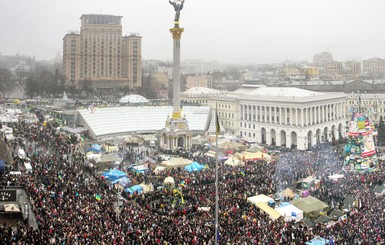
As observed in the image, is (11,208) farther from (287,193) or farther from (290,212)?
(287,193)

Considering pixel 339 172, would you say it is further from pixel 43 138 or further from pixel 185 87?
pixel 185 87

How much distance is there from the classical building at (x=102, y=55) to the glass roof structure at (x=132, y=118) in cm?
5143

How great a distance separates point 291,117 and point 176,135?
1722 cm

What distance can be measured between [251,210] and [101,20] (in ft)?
348

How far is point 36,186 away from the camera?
23781mm

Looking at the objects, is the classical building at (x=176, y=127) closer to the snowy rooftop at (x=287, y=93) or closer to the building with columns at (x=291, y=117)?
the building with columns at (x=291, y=117)

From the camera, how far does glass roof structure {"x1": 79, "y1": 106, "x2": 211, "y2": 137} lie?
57.9m

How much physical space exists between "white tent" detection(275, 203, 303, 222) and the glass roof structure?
120 feet

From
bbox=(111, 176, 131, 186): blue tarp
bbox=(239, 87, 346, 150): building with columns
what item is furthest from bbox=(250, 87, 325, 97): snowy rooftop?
bbox=(111, 176, 131, 186): blue tarp

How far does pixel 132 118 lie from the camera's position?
204ft

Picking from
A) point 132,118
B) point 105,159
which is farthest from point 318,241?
point 132,118

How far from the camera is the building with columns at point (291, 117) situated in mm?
57094

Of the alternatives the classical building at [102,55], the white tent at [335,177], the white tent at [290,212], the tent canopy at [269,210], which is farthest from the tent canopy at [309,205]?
the classical building at [102,55]

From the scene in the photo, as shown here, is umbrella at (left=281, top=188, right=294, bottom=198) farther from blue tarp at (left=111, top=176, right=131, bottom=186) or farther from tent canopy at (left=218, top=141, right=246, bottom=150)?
tent canopy at (left=218, top=141, right=246, bottom=150)
